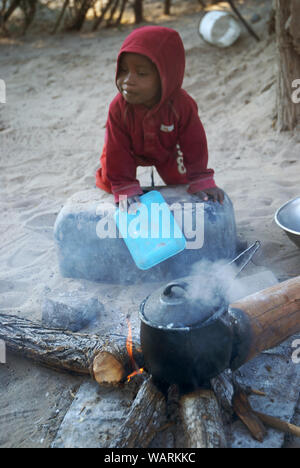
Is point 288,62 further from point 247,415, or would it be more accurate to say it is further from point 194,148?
point 247,415

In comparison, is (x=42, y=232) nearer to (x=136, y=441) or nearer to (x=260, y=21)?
(x=136, y=441)

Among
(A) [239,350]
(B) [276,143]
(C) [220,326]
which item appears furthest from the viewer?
(B) [276,143]

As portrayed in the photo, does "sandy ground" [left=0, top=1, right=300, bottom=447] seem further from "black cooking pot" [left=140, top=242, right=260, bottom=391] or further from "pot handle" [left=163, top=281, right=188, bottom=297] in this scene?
"pot handle" [left=163, top=281, right=188, bottom=297]

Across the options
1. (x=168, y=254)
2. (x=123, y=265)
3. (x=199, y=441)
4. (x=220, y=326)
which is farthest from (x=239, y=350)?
(x=123, y=265)

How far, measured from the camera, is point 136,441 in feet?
5.64

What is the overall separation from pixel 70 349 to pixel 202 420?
735mm

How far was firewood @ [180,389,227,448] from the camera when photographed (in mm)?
1646

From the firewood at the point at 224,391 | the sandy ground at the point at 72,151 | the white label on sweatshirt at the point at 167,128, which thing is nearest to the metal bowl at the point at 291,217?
the sandy ground at the point at 72,151

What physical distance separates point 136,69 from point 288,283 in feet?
4.52

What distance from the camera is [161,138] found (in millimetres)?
2893

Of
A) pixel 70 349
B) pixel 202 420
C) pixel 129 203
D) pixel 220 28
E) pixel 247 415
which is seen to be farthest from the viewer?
pixel 220 28

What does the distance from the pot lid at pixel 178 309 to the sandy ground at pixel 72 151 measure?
637 millimetres

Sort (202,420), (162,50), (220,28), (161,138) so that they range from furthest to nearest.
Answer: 1. (220,28)
2. (161,138)
3. (162,50)
4. (202,420)

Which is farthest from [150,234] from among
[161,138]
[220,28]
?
[220,28]
